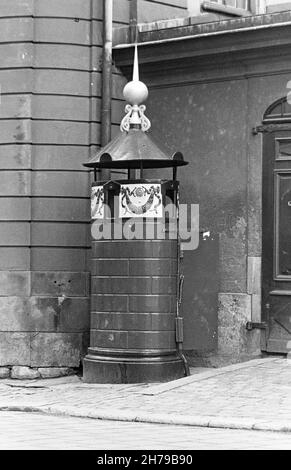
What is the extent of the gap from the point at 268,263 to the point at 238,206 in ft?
2.77

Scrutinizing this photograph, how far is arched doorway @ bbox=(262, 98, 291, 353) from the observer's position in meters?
13.2

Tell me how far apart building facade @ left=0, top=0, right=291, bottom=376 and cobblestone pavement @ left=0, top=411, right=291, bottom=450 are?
320 cm

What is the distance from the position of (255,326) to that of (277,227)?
4.16ft

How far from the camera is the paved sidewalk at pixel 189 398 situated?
10383 mm

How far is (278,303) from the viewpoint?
13.3 meters

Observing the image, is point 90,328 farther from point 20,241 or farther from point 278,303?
point 278,303

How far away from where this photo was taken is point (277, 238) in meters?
13.4

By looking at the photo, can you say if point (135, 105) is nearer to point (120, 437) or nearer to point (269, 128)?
point (269, 128)

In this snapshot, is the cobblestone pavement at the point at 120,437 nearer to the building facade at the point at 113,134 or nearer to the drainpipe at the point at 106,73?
the building facade at the point at 113,134

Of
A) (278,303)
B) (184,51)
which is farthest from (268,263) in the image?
(184,51)

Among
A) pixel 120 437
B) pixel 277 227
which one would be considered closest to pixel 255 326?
pixel 277 227

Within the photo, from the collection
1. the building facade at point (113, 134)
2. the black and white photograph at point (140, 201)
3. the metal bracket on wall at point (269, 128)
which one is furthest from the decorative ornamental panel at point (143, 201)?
the metal bracket on wall at point (269, 128)

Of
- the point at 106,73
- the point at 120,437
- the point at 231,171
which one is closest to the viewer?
the point at 120,437

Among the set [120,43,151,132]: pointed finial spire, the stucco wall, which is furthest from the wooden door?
[120,43,151,132]: pointed finial spire
